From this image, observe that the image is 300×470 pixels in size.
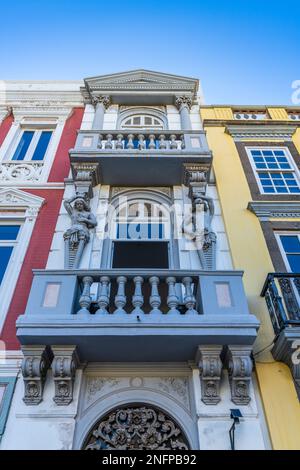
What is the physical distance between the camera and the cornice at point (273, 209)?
30.1 ft

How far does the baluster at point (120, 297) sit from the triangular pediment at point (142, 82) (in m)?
9.03

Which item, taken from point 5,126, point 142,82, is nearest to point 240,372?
point 5,126

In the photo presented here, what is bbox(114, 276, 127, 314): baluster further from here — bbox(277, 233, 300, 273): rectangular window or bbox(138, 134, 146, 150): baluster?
bbox(138, 134, 146, 150): baluster

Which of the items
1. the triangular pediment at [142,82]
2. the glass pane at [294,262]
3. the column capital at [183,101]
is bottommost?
the glass pane at [294,262]

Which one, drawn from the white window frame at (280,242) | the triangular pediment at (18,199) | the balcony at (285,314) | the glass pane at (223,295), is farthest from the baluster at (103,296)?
the white window frame at (280,242)

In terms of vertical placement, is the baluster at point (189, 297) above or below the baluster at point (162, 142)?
below

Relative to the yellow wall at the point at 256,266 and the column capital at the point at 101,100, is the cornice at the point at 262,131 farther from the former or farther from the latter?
the column capital at the point at 101,100

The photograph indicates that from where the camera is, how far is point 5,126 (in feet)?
40.8

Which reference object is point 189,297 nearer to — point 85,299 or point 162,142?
point 85,299

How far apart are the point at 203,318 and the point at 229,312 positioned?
0.53m

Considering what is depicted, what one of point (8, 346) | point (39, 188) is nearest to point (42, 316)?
point (8, 346)

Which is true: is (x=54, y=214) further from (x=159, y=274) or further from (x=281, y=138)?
(x=281, y=138)

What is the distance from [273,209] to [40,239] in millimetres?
5734

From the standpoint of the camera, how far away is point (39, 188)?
9.97m
